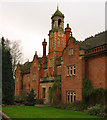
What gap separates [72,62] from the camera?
24.2 m

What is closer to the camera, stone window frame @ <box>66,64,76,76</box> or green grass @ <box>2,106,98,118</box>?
green grass @ <box>2,106,98,118</box>

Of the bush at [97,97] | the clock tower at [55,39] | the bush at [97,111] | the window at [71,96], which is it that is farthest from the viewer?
the clock tower at [55,39]

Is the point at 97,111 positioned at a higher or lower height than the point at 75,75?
lower

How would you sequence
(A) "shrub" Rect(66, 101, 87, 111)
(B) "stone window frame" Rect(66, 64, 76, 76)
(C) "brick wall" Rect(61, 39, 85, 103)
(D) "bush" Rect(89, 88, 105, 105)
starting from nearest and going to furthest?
(D) "bush" Rect(89, 88, 105, 105) < (A) "shrub" Rect(66, 101, 87, 111) < (C) "brick wall" Rect(61, 39, 85, 103) < (B) "stone window frame" Rect(66, 64, 76, 76)

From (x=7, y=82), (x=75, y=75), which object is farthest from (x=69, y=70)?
(x=7, y=82)

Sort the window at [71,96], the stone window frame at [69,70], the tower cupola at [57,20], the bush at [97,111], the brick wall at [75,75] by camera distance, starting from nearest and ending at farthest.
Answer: the bush at [97,111] → the brick wall at [75,75] → the window at [71,96] → the stone window frame at [69,70] → the tower cupola at [57,20]

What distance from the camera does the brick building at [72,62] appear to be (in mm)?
20480

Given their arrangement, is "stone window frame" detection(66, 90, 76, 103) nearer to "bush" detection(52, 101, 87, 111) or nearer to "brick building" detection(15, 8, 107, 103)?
"brick building" detection(15, 8, 107, 103)

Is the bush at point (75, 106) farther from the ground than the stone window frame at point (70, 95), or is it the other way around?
the stone window frame at point (70, 95)

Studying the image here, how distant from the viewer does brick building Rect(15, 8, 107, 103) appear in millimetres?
20480

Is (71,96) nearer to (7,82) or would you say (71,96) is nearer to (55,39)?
(7,82)

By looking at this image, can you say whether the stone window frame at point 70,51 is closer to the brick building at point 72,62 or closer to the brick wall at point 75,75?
the brick building at point 72,62

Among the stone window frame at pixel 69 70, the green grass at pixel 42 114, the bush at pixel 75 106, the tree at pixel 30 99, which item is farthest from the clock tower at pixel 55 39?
the green grass at pixel 42 114

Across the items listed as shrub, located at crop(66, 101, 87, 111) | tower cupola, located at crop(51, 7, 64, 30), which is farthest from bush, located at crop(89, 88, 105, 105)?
tower cupola, located at crop(51, 7, 64, 30)
